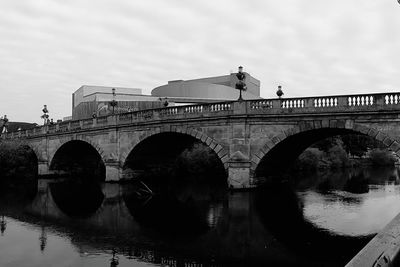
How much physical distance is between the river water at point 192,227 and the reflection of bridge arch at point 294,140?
1.72 metres

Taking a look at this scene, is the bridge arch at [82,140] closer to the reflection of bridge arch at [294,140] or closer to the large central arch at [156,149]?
the large central arch at [156,149]

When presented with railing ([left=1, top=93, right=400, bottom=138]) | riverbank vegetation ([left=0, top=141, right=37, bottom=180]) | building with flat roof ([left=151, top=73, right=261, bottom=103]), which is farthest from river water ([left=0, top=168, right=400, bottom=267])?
building with flat roof ([left=151, top=73, right=261, bottom=103])

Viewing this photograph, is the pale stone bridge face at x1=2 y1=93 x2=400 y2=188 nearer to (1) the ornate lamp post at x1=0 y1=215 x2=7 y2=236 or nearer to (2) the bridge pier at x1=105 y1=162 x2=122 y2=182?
(2) the bridge pier at x1=105 y1=162 x2=122 y2=182

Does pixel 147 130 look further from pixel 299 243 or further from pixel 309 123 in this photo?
pixel 299 243

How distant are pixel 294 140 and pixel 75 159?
24314mm

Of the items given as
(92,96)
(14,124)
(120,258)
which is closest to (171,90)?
(92,96)

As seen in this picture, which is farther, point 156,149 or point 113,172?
point 156,149

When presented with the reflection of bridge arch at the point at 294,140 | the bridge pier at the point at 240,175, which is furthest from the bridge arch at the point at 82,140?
the reflection of bridge arch at the point at 294,140

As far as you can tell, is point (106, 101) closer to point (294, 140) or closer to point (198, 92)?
point (198, 92)

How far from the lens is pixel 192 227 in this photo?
1453 centimetres

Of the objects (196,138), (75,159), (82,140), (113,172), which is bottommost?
(113,172)

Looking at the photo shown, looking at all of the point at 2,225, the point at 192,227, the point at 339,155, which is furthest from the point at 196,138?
the point at 339,155

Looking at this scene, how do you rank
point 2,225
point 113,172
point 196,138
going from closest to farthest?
point 2,225, point 196,138, point 113,172

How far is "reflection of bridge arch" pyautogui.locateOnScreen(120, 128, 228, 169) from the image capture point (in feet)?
72.1
